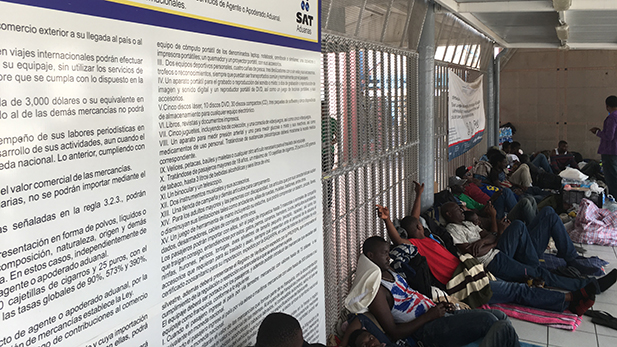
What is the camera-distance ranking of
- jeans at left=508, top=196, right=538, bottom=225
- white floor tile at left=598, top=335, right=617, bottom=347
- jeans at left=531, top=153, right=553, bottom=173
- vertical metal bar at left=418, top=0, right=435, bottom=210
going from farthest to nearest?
1. jeans at left=531, top=153, right=553, bottom=173
2. jeans at left=508, top=196, right=538, bottom=225
3. vertical metal bar at left=418, top=0, right=435, bottom=210
4. white floor tile at left=598, top=335, right=617, bottom=347

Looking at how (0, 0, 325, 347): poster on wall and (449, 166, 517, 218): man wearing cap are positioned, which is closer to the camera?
(0, 0, 325, 347): poster on wall

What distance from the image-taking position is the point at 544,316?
464 centimetres

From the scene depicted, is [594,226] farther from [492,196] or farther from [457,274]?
[457,274]

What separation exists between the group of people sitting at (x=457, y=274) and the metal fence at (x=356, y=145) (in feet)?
0.63

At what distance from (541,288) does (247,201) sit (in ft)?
12.0

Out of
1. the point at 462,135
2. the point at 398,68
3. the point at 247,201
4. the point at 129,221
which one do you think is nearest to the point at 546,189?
the point at 462,135

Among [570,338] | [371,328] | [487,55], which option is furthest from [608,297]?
[487,55]

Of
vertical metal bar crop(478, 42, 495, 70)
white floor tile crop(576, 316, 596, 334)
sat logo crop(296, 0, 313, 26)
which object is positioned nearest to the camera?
sat logo crop(296, 0, 313, 26)

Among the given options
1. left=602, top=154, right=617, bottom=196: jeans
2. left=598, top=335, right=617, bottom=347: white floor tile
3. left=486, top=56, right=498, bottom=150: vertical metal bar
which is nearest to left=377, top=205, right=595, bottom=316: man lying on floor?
left=598, top=335, right=617, bottom=347: white floor tile

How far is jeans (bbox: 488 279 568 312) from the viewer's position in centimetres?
472

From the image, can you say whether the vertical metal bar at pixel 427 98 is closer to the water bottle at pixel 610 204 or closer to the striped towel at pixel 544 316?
the striped towel at pixel 544 316

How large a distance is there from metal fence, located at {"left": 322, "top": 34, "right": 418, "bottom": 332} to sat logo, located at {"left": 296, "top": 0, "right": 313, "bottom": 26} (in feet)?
1.44

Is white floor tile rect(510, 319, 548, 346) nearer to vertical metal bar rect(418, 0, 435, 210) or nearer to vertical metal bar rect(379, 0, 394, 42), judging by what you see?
vertical metal bar rect(418, 0, 435, 210)

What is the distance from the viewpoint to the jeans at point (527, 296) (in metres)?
4.72
